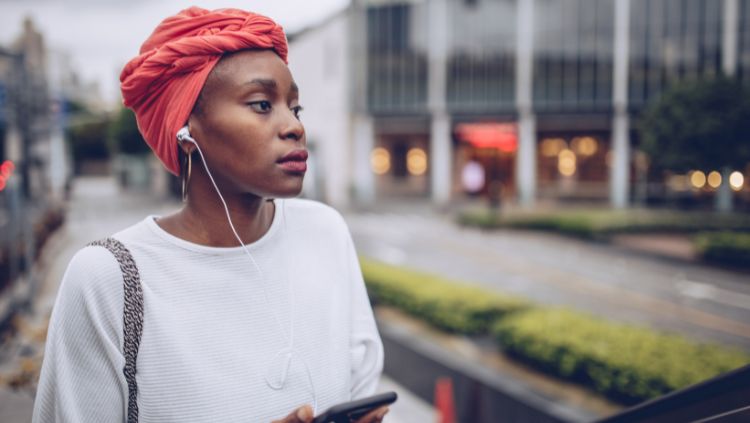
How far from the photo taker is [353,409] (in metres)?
1.34

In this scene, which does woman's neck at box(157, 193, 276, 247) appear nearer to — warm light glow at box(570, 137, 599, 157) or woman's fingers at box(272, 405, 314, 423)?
woman's fingers at box(272, 405, 314, 423)

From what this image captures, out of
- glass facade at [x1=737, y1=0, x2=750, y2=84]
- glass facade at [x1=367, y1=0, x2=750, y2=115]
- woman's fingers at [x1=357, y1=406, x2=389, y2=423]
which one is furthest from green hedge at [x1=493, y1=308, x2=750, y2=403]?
glass facade at [x1=737, y1=0, x2=750, y2=84]

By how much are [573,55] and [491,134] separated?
6.55m

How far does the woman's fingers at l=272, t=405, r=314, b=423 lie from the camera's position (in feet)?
4.22

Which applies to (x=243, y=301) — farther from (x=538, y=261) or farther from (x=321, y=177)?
(x=321, y=177)

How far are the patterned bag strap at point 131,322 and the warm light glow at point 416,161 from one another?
3842 cm

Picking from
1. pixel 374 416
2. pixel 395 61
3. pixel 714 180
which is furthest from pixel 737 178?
pixel 395 61

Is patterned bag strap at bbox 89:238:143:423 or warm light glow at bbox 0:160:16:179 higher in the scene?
warm light glow at bbox 0:160:16:179

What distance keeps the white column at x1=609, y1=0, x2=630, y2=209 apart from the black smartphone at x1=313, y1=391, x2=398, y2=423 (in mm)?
32468

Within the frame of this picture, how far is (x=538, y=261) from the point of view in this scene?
1806 cm

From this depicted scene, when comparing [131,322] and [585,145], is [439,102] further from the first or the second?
[131,322]

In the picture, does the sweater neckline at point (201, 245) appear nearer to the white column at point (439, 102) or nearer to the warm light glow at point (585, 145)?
the white column at point (439, 102)

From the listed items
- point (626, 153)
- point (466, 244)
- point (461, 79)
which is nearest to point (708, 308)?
point (466, 244)

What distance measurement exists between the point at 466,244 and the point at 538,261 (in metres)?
3.79
